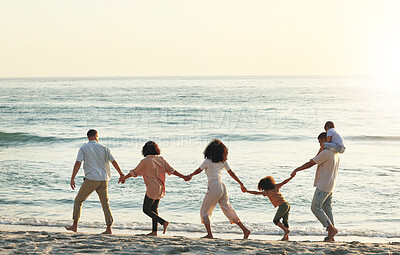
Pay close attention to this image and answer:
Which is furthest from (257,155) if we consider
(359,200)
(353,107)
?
(353,107)

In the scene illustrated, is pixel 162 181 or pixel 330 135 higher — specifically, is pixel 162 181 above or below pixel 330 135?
below

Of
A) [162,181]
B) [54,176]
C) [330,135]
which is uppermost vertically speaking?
[330,135]

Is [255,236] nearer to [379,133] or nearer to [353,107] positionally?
[379,133]

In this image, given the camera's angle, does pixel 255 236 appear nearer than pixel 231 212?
No

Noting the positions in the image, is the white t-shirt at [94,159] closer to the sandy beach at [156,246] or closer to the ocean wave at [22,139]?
the sandy beach at [156,246]

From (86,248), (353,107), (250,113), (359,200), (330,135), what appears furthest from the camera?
→ (353,107)

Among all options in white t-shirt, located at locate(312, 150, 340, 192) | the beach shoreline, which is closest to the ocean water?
white t-shirt, located at locate(312, 150, 340, 192)

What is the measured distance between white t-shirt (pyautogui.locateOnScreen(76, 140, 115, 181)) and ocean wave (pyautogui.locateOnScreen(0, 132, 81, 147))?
16.9m

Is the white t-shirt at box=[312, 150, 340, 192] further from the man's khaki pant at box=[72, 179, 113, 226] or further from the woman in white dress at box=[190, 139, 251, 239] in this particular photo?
the man's khaki pant at box=[72, 179, 113, 226]

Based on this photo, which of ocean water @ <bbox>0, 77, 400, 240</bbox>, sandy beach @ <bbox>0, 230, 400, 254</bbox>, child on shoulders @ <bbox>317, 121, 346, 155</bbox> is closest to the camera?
sandy beach @ <bbox>0, 230, 400, 254</bbox>

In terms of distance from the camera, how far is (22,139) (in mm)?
25375

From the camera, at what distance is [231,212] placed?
7.16 m

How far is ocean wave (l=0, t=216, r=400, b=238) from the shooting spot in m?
8.46

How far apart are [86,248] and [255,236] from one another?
126 inches
